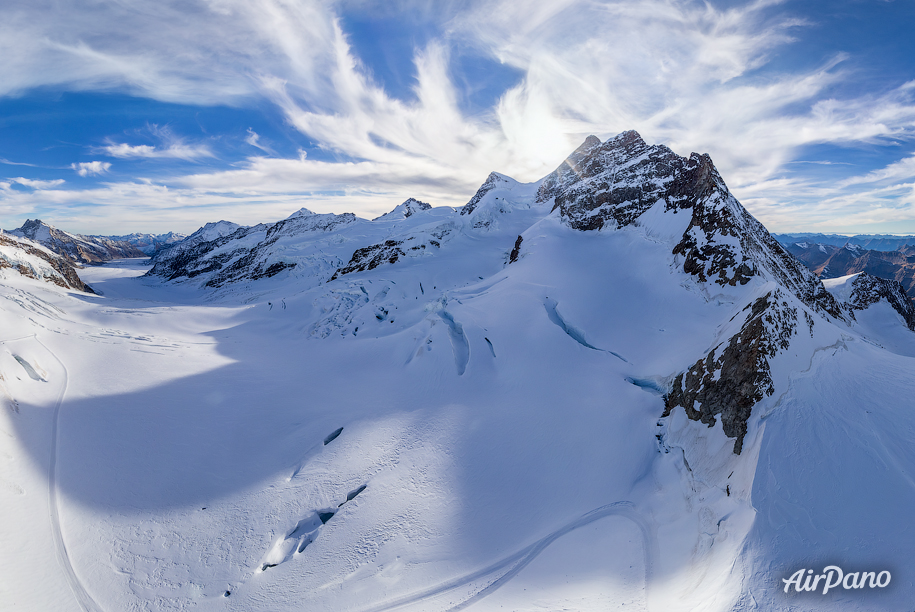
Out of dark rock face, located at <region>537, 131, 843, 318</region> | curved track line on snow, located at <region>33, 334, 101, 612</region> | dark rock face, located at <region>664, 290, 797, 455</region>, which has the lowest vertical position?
curved track line on snow, located at <region>33, 334, 101, 612</region>

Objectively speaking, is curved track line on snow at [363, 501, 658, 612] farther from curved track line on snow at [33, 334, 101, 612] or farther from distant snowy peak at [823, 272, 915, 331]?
distant snowy peak at [823, 272, 915, 331]

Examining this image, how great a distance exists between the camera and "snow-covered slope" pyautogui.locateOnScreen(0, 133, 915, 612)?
9.26 meters

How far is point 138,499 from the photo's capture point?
12133 millimetres

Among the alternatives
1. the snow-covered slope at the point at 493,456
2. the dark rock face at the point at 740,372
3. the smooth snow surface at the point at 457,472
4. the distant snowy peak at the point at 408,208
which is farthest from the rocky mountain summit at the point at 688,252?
the distant snowy peak at the point at 408,208

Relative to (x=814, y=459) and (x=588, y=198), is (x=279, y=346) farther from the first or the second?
(x=588, y=198)

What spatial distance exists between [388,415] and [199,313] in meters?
32.7

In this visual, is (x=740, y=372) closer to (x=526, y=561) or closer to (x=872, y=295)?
(x=526, y=561)

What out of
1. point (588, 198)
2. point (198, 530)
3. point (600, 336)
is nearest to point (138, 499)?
point (198, 530)

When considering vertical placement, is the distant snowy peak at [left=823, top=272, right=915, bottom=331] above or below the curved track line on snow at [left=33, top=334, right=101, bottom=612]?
above

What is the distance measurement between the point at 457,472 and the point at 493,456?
1776mm

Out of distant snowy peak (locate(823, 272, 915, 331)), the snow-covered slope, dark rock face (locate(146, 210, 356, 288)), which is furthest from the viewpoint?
dark rock face (locate(146, 210, 356, 288))

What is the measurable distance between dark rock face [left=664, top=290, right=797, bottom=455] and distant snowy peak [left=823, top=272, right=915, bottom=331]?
36.2 m

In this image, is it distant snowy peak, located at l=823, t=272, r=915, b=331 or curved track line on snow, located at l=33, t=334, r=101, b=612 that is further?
distant snowy peak, located at l=823, t=272, r=915, b=331

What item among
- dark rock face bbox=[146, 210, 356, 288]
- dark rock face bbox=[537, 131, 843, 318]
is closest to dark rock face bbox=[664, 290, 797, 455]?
dark rock face bbox=[537, 131, 843, 318]
